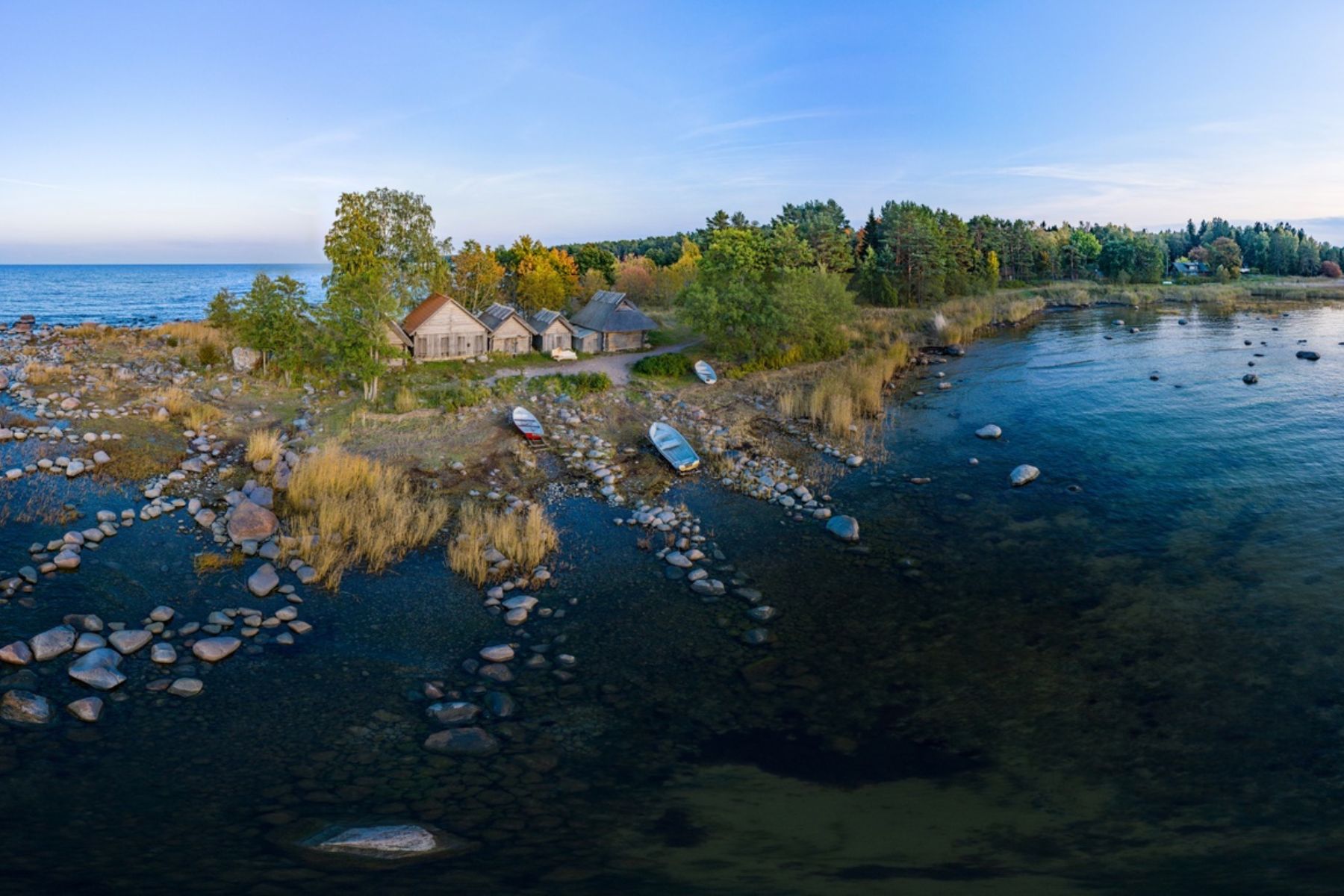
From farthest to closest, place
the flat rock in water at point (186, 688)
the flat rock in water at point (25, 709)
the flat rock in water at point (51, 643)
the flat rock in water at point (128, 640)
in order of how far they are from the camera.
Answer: the flat rock in water at point (128, 640)
the flat rock in water at point (51, 643)
the flat rock in water at point (186, 688)
the flat rock in water at point (25, 709)

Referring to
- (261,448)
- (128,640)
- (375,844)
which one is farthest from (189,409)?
(375,844)

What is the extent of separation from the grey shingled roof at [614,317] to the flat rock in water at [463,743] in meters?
36.1

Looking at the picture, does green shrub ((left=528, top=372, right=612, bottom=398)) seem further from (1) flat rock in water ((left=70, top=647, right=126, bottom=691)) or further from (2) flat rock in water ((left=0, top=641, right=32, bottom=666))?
(2) flat rock in water ((left=0, top=641, right=32, bottom=666))

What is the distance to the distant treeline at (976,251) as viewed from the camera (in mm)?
73500

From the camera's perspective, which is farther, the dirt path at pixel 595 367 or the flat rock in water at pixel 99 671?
the dirt path at pixel 595 367

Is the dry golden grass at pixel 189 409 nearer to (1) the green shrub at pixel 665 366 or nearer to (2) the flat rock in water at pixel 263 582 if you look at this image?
(2) the flat rock in water at pixel 263 582

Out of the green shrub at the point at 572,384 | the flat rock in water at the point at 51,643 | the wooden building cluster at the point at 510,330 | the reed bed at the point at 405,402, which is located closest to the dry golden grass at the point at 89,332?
the wooden building cluster at the point at 510,330

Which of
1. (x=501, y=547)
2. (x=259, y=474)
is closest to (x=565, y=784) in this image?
(x=501, y=547)

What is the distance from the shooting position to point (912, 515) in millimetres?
22828

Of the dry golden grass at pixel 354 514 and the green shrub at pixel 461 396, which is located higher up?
the green shrub at pixel 461 396

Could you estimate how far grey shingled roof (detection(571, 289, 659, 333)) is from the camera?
46.6m

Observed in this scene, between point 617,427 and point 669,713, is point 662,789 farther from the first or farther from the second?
point 617,427

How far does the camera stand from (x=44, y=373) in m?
33.2

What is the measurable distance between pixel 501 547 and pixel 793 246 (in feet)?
151
